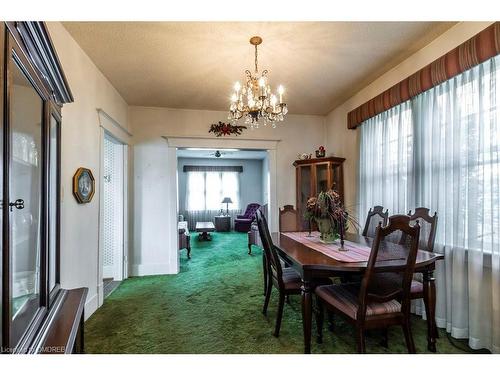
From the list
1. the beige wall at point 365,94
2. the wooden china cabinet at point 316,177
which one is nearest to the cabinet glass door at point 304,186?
the wooden china cabinet at point 316,177

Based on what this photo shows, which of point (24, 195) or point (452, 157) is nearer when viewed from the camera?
point (24, 195)

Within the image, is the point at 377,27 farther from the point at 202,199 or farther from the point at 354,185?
the point at 202,199

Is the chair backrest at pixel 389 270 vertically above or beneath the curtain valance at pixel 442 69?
beneath

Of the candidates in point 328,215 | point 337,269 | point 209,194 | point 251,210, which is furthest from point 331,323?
point 209,194

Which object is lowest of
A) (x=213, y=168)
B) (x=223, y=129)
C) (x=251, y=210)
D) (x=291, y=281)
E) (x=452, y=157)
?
(x=291, y=281)

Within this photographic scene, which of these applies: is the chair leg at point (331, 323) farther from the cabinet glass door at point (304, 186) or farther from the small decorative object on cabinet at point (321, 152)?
the small decorative object on cabinet at point (321, 152)

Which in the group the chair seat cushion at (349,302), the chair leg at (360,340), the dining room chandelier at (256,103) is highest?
the dining room chandelier at (256,103)

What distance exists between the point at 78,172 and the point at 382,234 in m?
2.53

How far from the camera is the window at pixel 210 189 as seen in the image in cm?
840

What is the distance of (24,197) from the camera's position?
38.3 inches

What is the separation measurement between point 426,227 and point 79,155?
10.7ft

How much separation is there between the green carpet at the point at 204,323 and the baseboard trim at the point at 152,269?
0.13 meters

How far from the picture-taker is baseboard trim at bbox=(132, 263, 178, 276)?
372 cm

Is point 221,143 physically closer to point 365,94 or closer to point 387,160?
point 365,94
